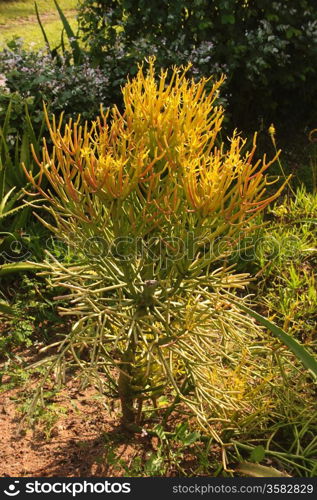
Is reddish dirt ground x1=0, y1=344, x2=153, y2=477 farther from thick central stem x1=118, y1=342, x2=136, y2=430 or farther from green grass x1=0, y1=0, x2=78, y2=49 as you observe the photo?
green grass x1=0, y1=0, x2=78, y2=49

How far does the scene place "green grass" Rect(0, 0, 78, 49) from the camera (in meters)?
8.76

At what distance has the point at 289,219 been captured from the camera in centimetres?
404

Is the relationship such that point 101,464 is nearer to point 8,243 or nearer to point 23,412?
point 23,412

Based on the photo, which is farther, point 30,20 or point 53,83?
point 30,20

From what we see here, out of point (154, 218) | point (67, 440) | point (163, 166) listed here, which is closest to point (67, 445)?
point (67, 440)

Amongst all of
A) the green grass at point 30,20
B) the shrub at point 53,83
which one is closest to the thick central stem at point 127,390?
the shrub at point 53,83

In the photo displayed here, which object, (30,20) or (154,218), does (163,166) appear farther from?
(30,20)

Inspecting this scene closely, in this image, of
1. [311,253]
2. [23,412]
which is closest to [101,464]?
[23,412]

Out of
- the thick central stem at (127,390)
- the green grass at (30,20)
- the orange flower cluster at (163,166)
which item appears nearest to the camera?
the orange flower cluster at (163,166)

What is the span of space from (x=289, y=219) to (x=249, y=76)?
1160 millimetres

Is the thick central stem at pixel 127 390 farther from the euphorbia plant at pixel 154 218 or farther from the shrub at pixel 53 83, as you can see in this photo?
the shrub at pixel 53 83

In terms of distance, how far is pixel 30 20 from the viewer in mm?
9797

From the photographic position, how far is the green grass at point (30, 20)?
28.7 ft

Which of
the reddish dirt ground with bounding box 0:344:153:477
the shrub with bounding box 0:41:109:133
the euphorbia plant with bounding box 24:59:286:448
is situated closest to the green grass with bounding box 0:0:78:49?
the shrub with bounding box 0:41:109:133
